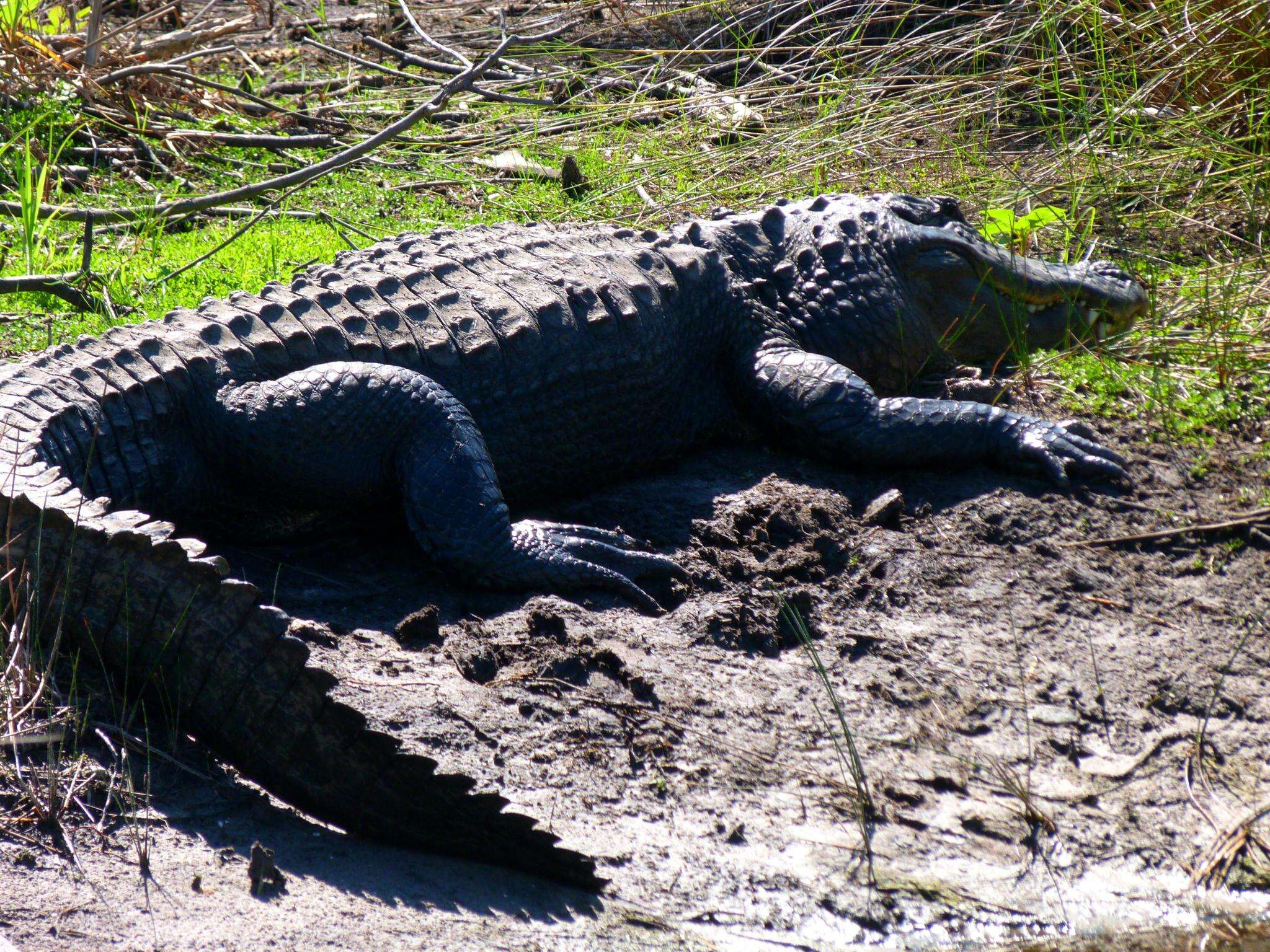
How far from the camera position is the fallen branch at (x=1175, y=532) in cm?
367

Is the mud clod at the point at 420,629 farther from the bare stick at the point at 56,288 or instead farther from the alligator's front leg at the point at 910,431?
the bare stick at the point at 56,288

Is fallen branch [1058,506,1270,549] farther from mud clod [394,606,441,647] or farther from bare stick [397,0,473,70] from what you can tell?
bare stick [397,0,473,70]

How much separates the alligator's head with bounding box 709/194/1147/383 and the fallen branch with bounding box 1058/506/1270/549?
3.68ft

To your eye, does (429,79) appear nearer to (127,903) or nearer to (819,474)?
(819,474)

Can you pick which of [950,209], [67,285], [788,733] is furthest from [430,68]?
[788,733]

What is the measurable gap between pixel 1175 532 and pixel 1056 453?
0.45 meters

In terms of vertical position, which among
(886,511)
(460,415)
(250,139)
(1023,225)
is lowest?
(886,511)

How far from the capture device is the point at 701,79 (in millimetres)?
7234

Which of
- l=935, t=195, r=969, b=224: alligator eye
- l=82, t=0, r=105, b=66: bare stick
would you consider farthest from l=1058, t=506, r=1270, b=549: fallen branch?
l=82, t=0, r=105, b=66: bare stick

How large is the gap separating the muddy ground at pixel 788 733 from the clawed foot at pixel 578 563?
Answer: 7 centimetres

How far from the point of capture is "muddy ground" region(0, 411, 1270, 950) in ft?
7.55

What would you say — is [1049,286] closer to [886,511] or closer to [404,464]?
[886,511]

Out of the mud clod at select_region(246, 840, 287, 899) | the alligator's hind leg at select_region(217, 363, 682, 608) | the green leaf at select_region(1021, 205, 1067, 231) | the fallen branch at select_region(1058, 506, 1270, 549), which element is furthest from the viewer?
the green leaf at select_region(1021, 205, 1067, 231)

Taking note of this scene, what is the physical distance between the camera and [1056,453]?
3.96 metres
